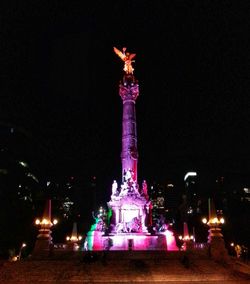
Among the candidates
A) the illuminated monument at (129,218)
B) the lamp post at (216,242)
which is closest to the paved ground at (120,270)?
the lamp post at (216,242)

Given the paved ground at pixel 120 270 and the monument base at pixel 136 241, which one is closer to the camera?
the paved ground at pixel 120 270

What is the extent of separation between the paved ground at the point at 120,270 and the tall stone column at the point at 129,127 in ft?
57.5

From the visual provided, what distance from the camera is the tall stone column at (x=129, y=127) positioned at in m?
40.3

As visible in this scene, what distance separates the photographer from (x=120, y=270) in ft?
67.3

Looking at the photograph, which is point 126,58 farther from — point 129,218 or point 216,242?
point 216,242

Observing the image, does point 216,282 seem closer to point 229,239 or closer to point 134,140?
point 134,140

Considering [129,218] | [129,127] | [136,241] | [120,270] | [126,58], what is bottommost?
[120,270]

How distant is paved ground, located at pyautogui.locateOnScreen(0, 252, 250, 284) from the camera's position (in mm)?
19347

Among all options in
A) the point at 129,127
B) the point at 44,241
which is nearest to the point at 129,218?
the point at 129,127

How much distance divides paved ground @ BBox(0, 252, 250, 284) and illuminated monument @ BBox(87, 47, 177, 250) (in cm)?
880

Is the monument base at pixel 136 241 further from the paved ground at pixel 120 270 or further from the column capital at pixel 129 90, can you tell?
the column capital at pixel 129 90

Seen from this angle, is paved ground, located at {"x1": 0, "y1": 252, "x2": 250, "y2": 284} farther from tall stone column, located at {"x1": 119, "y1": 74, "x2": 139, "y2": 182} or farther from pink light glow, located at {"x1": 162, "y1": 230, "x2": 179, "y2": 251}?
tall stone column, located at {"x1": 119, "y1": 74, "x2": 139, "y2": 182}

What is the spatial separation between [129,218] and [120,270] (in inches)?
649

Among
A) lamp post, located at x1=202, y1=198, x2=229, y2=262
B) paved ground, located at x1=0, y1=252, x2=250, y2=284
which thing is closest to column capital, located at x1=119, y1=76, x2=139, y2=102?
lamp post, located at x1=202, y1=198, x2=229, y2=262
